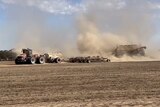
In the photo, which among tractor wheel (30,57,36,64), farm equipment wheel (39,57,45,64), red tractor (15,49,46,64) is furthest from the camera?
farm equipment wheel (39,57,45,64)

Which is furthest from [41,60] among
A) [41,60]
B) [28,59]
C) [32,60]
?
[28,59]

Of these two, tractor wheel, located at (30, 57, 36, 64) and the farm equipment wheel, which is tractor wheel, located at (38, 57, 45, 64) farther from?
tractor wheel, located at (30, 57, 36, 64)

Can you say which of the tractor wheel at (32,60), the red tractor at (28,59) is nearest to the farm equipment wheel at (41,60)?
the red tractor at (28,59)

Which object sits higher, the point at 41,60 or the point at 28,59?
the point at 28,59

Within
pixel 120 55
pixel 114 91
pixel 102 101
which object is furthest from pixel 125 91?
pixel 120 55

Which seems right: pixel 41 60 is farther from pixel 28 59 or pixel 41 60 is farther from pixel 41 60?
pixel 28 59

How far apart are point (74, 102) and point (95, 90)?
162 inches

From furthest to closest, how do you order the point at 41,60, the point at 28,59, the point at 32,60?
the point at 41,60, the point at 28,59, the point at 32,60

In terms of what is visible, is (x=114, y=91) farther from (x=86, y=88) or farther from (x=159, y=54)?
(x=159, y=54)

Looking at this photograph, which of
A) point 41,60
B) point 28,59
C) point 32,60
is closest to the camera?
point 32,60

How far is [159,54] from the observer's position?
9400 centimetres

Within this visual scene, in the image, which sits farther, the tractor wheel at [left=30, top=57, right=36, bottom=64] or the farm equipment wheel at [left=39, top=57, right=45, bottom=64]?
the farm equipment wheel at [left=39, top=57, right=45, bottom=64]

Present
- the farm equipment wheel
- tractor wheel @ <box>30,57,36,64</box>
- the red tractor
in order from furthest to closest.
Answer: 1. the farm equipment wheel
2. the red tractor
3. tractor wheel @ <box>30,57,36,64</box>

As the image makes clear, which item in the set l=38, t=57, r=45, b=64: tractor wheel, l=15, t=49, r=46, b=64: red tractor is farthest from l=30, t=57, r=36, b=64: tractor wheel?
l=38, t=57, r=45, b=64: tractor wheel
